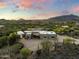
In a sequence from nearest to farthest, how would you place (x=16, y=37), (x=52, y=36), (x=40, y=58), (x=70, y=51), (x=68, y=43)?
(x=40, y=58), (x=70, y=51), (x=68, y=43), (x=16, y=37), (x=52, y=36)

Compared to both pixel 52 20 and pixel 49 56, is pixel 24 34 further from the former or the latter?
pixel 52 20

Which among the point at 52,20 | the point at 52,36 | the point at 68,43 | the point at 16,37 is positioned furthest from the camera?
the point at 52,20

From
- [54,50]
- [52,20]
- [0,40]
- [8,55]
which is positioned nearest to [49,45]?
[54,50]

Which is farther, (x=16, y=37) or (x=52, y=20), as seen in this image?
(x=52, y=20)

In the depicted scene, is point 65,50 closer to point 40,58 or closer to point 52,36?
point 40,58

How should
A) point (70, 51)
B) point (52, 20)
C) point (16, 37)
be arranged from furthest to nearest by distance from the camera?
point (52, 20), point (16, 37), point (70, 51)

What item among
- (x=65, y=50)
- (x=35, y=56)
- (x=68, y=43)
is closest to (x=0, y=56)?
(x=35, y=56)

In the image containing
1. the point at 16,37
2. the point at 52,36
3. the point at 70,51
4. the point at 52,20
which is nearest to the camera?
the point at 70,51

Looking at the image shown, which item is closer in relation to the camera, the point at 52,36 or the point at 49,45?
the point at 49,45
